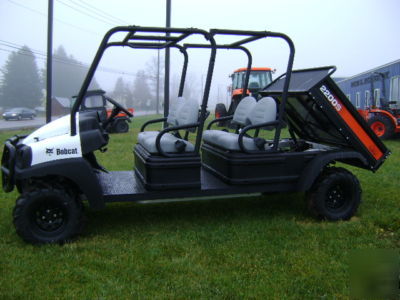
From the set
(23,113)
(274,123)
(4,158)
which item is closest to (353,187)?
(274,123)

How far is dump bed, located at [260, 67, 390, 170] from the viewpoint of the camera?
448cm

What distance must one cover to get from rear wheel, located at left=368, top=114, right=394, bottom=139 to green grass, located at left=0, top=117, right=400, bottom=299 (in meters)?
7.72

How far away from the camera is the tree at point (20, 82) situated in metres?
50.2

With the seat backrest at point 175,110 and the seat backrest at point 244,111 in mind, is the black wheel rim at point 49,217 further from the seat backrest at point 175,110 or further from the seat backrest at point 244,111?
the seat backrest at point 244,111

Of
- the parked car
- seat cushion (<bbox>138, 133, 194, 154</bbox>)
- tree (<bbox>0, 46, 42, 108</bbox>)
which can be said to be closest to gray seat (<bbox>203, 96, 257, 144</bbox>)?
seat cushion (<bbox>138, 133, 194, 154</bbox>)

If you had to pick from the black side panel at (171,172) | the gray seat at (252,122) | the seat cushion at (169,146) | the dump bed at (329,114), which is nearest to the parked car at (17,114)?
the gray seat at (252,122)

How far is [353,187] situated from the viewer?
4.65 meters

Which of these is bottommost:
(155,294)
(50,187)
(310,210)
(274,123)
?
(155,294)

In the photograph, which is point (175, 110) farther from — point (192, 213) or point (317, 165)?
point (317, 165)

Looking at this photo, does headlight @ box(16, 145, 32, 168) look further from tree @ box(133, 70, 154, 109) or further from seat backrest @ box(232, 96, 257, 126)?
tree @ box(133, 70, 154, 109)

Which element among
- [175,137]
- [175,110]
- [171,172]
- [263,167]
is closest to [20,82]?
[175,110]

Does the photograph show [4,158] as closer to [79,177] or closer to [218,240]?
[79,177]

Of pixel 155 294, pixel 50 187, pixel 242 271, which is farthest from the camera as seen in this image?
pixel 50 187

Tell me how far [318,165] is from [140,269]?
2180 millimetres
